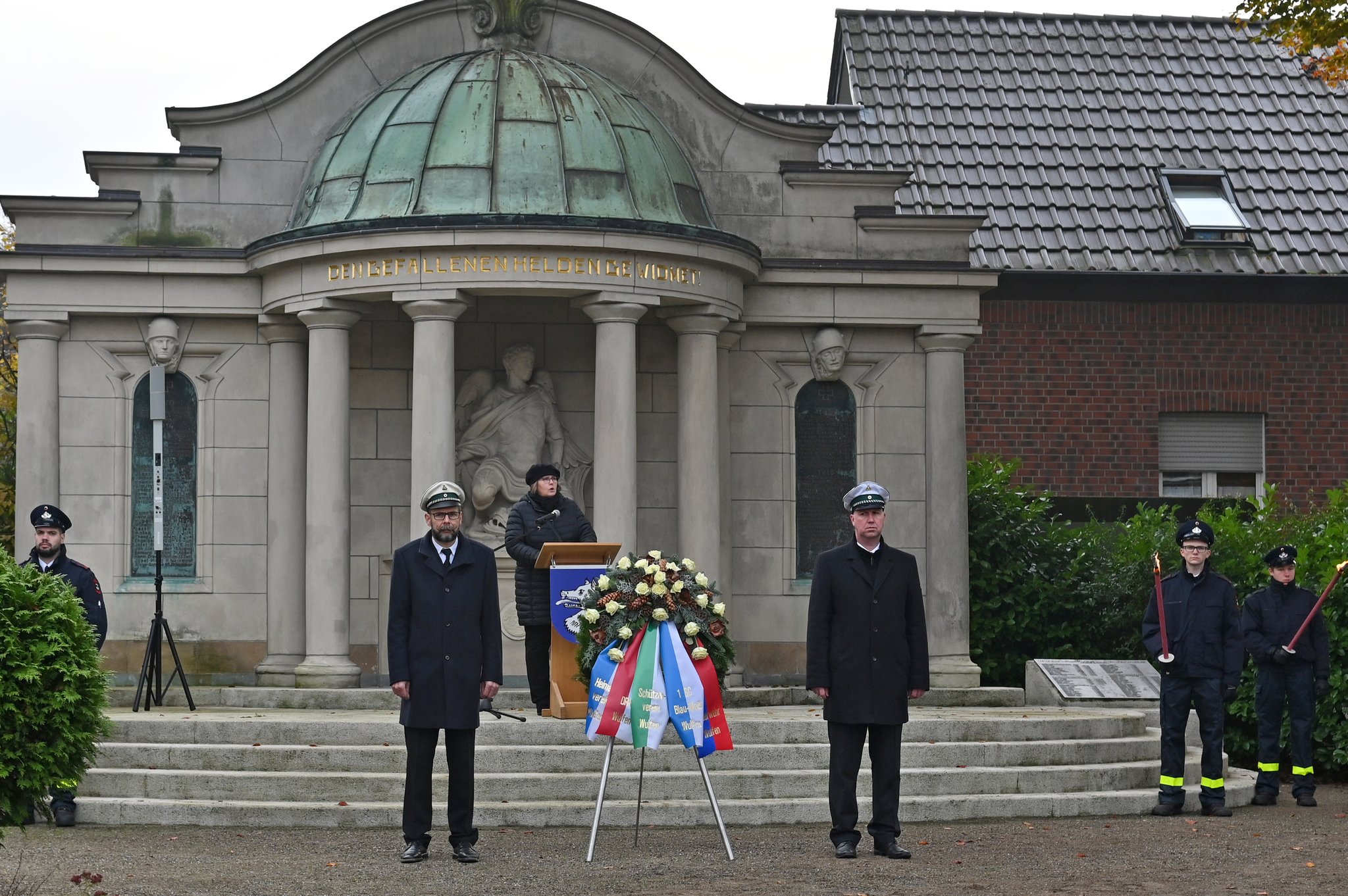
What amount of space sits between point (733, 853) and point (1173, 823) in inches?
133

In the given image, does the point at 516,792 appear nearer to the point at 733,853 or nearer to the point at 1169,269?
the point at 733,853

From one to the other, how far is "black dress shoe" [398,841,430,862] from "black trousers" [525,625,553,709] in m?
3.46

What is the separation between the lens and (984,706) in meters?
16.7

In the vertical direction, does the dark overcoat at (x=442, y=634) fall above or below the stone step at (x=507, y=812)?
above

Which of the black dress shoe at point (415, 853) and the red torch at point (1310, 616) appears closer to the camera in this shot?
the black dress shoe at point (415, 853)

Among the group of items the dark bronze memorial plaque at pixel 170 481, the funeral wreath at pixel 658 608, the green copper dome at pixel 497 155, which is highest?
the green copper dome at pixel 497 155

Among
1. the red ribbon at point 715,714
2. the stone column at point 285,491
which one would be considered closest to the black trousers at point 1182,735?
the red ribbon at point 715,714

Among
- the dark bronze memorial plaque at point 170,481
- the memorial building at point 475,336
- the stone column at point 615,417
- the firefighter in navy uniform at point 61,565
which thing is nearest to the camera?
the firefighter in navy uniform at point 61,565

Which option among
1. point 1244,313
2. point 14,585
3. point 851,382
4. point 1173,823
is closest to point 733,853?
point 1173,823

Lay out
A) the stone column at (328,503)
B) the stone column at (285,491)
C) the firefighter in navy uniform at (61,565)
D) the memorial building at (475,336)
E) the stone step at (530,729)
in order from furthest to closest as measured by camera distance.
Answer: the stone column at (285,491)
the stone column at (328,503)
the memorial building at (475,336)
the stone step at (530,729)
the firefighter in navy uniform at (61,565)

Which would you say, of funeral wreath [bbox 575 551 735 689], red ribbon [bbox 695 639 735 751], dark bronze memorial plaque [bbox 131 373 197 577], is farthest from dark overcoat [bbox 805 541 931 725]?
dark bronze memorial plaque [bbox 131 373 197 577]

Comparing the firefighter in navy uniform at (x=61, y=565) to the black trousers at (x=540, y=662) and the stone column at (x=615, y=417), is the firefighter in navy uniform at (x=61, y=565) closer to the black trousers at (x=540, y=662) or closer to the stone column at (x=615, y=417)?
the black trousers at (x=540, y=662)

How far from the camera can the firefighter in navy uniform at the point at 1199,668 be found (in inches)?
494

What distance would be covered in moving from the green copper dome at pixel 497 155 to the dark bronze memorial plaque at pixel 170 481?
1.96 m
